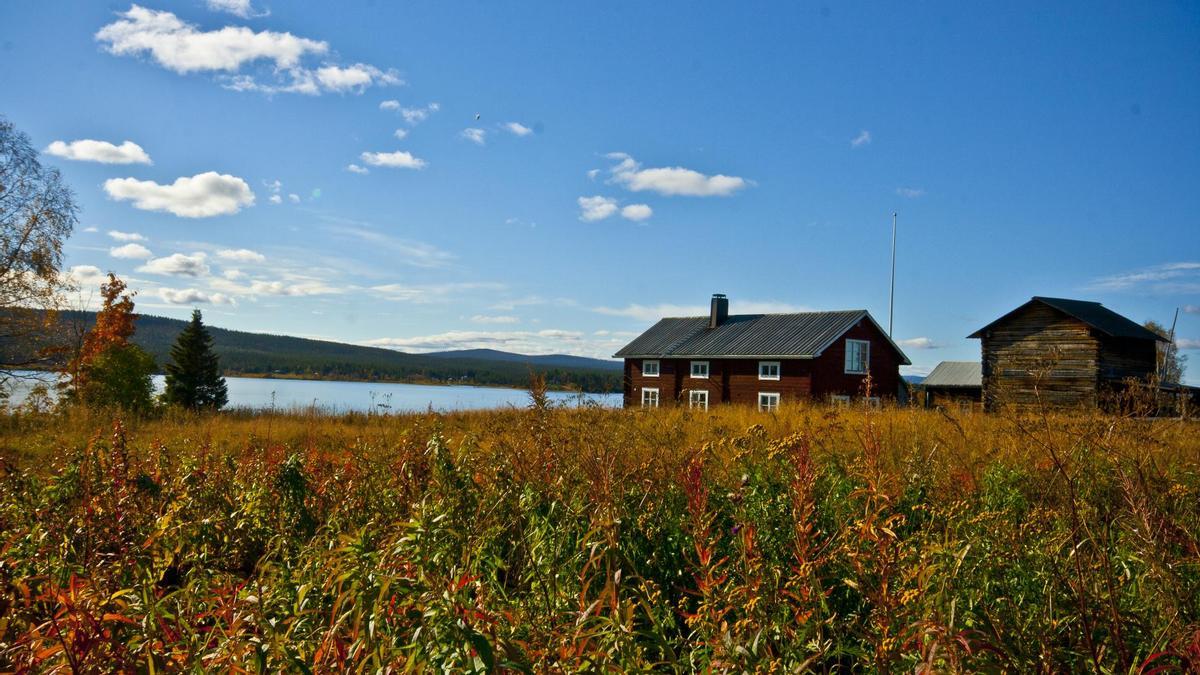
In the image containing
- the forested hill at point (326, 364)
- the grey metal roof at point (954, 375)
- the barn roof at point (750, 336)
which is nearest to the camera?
the barn roof at point (750, 336)

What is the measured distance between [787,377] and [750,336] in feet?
11.0

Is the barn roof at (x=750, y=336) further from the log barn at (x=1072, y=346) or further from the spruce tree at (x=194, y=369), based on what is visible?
the spruce tree at (x=194, y=369)

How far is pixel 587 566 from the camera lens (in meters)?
2.38

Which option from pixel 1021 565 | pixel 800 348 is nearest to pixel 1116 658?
pixel 1021 565

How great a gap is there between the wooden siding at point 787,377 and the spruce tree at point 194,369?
70.5 feet

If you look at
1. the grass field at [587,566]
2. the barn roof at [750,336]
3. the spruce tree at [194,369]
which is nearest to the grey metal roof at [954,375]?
the barn roof at [750,336]

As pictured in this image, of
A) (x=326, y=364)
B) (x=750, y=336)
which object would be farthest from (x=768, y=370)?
(x=326, y=364)

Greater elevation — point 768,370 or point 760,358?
point 760,358

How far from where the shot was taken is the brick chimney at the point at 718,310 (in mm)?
35938

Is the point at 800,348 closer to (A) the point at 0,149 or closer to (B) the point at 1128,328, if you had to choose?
(B) the point at 1128,328

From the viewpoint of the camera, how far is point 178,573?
157 inches

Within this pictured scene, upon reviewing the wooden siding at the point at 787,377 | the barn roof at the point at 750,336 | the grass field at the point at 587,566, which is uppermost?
the barn roof at the point at 750,336

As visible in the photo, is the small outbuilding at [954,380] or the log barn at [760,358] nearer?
the log barn at [760,358]

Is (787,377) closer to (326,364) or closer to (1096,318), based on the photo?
(1096,318)
